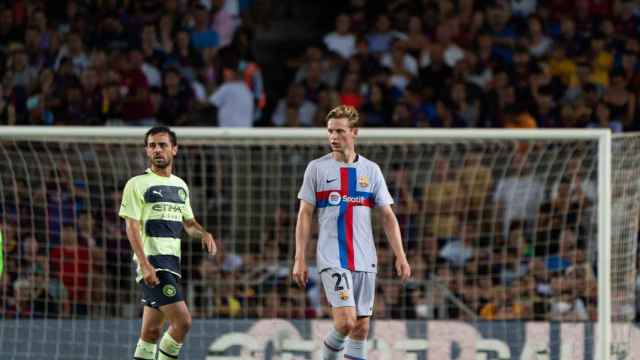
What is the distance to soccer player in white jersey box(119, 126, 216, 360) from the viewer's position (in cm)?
919

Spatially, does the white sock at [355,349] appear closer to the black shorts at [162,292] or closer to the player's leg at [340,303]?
the player's leg at [340,303]

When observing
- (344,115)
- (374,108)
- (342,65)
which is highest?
(342,65)

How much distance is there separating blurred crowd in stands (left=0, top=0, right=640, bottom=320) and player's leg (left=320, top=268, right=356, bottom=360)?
3995 mm

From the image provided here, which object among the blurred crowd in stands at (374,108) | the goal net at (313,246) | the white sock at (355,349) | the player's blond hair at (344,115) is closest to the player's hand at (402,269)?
the white sock at (355,349)

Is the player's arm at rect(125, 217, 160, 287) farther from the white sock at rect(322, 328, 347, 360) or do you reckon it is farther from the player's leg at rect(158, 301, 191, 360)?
the white sock at rect(322, 328, 347, 360)

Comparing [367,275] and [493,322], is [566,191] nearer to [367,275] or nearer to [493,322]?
[493,322]

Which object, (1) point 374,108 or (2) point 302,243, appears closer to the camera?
(2) point 302,243

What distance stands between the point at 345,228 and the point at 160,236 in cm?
116

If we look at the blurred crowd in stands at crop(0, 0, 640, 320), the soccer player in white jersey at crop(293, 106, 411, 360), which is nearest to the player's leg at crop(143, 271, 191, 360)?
the soccer player in white jersey at crop(293, 106, 411, 360)

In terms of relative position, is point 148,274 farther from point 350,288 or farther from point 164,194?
point 350,288

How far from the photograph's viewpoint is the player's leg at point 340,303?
354 inches

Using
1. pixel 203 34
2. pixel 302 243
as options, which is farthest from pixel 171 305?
pixel 203 34

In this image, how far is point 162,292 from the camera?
918 cm

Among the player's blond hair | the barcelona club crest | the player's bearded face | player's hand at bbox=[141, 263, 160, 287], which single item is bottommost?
player's hand at bbox=[141, 263, 160, 287]
